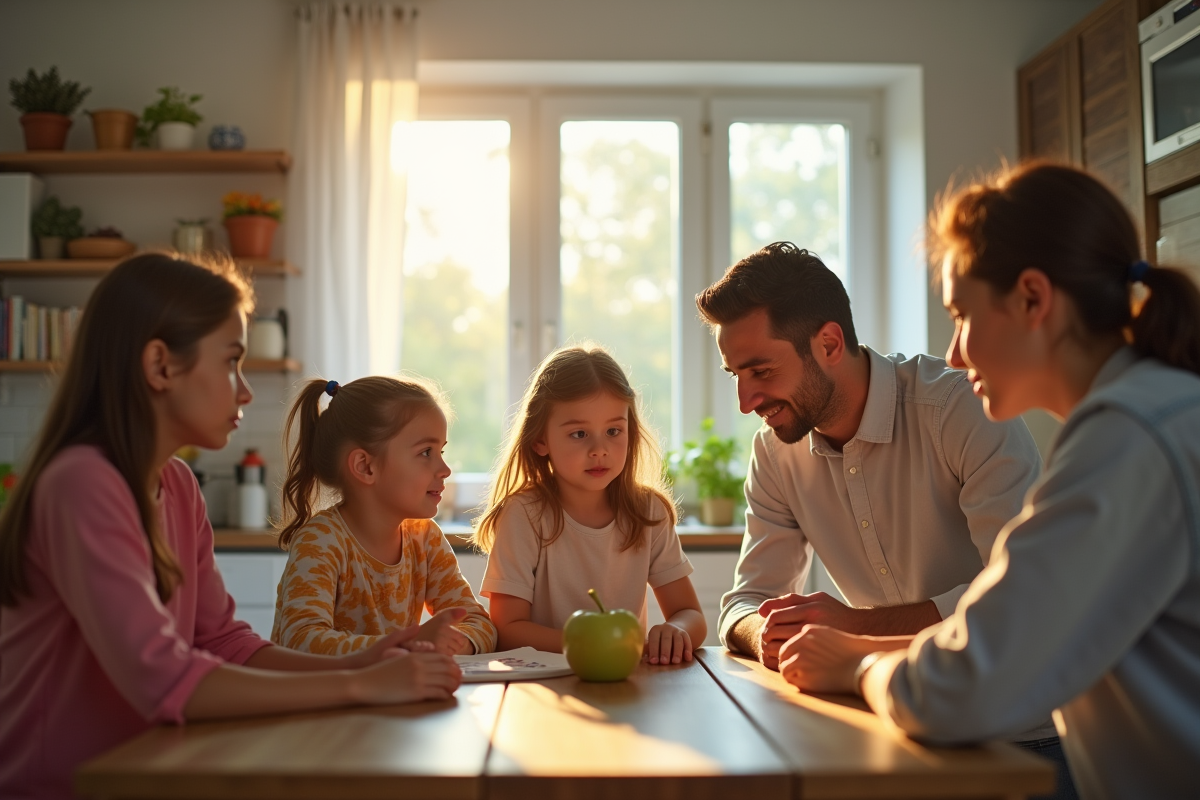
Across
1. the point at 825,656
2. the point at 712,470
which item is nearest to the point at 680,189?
the point at 712,470

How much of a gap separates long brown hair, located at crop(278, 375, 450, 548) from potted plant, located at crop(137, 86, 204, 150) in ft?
7.47

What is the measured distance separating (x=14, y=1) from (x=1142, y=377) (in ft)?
14.0

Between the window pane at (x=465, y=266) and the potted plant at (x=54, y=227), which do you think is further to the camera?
the window pane at (x=465, y=266)

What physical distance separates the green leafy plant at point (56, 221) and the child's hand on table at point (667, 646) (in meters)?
3.19

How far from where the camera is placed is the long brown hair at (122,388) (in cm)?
123

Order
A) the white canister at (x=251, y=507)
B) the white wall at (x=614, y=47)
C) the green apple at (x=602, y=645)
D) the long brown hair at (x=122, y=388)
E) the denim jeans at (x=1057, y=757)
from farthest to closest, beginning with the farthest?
the white wall at (x=614, y=47) → the white canister at (x=251, y=507) → the denim jeans at (x=1057, y=757) → the green apple at (x=602, y=645) → the long brown hair at (x=122, y=388)

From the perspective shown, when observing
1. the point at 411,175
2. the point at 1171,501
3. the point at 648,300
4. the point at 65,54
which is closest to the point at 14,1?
the point at 65,54

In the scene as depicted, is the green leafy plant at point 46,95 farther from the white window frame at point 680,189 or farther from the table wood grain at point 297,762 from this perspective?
the table wood grain at point 297,762

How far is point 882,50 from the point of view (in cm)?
400

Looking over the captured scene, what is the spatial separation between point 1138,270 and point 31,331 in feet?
12.2

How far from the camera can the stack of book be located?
3781 mm

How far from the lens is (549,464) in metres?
2.12

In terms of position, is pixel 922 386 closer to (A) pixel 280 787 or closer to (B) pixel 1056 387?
(B) pixel 1056 387

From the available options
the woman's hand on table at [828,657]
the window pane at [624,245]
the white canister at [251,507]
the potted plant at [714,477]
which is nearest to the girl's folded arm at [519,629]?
the woman's hand on table at [828,657]
